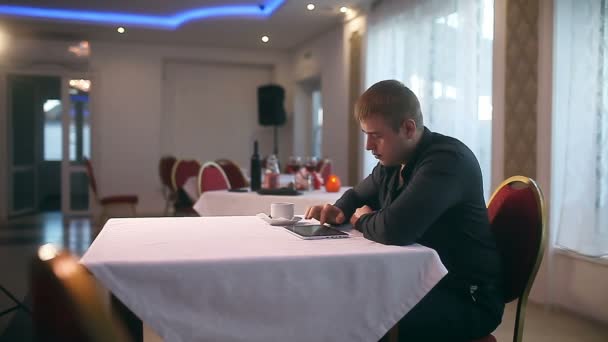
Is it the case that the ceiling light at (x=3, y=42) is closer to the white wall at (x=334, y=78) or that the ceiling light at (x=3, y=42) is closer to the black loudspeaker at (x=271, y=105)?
the black loudspeaker at (x=271, y=105)

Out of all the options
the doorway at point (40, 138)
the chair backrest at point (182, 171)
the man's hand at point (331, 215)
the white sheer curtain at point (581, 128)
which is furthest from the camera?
the doorway at point (40, 138)

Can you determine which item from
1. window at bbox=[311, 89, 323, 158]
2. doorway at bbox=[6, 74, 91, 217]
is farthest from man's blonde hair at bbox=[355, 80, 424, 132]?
doorway at bbox=[6, 74, 91, 217]

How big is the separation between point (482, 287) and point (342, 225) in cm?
60

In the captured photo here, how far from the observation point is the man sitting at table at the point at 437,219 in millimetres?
1570

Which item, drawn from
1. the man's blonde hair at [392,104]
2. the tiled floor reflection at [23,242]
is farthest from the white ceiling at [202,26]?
the man's blonde hair at [392,104]

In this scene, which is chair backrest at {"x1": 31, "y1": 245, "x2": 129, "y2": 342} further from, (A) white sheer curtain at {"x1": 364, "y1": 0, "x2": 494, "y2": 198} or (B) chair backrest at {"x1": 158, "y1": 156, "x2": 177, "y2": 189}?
(B) chair backrest at {"x1": 158, "y1": 156, "x2": 177, "y2": 189}

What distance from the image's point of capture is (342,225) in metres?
2.05

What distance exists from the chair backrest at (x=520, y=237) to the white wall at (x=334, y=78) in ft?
17.9

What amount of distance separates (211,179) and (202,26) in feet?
14.5

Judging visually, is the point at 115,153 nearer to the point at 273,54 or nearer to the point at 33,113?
the point at 33,113

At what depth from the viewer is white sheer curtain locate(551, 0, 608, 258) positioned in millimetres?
3357

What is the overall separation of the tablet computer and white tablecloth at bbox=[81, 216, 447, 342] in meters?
0.11

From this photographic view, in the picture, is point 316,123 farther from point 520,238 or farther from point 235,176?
point 520,238

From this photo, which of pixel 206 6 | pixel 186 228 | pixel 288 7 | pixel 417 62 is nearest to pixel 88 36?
pixel 206 6
